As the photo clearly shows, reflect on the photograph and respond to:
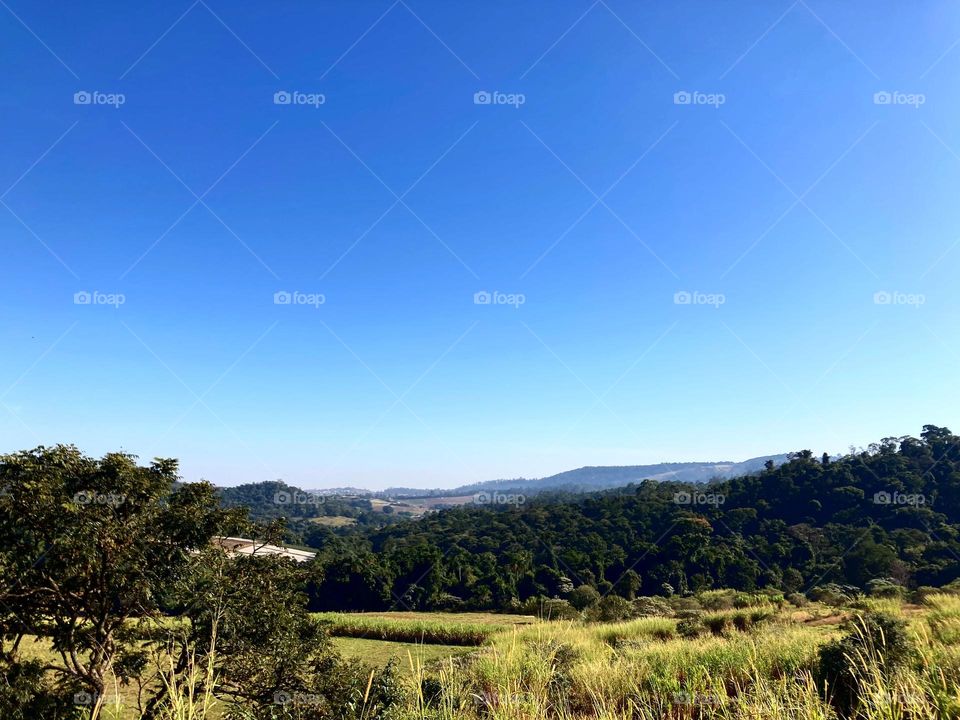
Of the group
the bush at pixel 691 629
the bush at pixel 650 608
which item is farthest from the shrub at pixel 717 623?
the bush at pixel 650 608

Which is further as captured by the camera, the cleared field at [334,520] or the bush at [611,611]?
the cleared field at [334,520]

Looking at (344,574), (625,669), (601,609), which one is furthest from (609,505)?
(625,669)

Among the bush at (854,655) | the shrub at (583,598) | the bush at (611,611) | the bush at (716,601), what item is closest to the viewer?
the bush at (854,655)

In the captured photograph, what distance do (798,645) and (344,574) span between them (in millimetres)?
62314

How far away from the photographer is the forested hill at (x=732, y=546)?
2005 inches

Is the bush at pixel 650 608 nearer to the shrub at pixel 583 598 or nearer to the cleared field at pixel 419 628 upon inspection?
the cleared field at pixel 419 628

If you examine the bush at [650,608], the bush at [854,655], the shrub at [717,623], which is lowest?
the bush at [650,608]

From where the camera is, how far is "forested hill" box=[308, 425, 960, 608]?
167 ft

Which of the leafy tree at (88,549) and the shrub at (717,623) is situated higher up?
the leafy tree at (88,549)

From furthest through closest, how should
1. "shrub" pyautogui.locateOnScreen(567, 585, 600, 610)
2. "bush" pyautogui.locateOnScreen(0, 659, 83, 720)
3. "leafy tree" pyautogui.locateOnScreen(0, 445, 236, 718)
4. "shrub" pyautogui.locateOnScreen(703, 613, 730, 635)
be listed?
"shrub" pyautogui.locateOnScreen(567, 585, 600, 610), "shrub" pyautogui.locateOnScreen(703, 613, 730, 635), "leafy tree" pyautogui.locateOnScreen(0, 445, 236, 718), "bush" pyautogui.locateOnScreen(0, 659, 83, 720)

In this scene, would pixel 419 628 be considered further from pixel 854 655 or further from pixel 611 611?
pixel 854 655

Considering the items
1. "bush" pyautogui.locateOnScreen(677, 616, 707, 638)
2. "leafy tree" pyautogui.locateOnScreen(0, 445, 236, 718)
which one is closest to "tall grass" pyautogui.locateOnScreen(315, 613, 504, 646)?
"bush" pyautogui.locateOnScreen(677, 616, 707, 638)

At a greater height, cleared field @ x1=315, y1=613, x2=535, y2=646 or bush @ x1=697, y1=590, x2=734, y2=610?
bush @ x1=697, y1=590, x2=734, y2=610

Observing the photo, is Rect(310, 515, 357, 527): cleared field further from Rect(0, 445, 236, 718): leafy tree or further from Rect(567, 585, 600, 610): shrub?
Rect(0, 445, 236, 718): leafy tree
